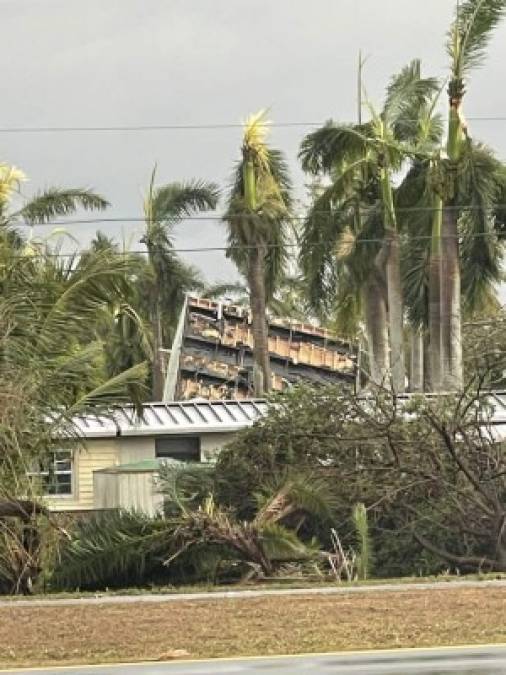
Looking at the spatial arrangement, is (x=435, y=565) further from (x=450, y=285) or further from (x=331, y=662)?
(x=450, y=285)

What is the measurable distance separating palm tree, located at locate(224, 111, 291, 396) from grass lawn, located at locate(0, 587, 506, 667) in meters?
20.1

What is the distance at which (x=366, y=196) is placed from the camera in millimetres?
31797

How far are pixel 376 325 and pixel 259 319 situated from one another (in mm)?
3330

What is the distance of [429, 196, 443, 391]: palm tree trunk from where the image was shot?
30031 millimetres

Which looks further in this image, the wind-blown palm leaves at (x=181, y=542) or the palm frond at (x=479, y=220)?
the palm frond at (x=479, y=220)

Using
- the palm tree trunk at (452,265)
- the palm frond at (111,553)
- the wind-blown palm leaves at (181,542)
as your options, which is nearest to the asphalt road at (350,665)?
the wind-blown palm leaves at (181,542)

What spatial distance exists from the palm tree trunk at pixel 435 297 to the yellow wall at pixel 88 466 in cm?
789

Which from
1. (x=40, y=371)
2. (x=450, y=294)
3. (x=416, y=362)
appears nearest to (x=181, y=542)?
(x=40, y=371)

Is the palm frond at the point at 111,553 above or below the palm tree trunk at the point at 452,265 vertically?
below

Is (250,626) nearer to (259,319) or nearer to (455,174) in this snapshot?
(455,174)

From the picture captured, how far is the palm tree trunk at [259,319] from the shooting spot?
115 feet

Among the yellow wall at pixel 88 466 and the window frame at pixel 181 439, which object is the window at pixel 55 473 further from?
the window frame at pixel 181 439

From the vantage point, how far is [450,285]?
29125mm

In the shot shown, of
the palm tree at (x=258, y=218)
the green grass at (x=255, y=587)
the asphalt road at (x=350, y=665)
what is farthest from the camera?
the palm tree at (x=258, y=218)
